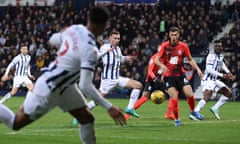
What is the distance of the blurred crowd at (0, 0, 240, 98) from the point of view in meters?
32.2

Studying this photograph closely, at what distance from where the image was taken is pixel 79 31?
27.9ft

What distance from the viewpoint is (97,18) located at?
332 inches

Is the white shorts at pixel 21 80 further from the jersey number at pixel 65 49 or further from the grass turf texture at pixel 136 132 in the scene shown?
the jersey number at pixel 65 49

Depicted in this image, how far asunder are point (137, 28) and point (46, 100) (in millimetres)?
26375

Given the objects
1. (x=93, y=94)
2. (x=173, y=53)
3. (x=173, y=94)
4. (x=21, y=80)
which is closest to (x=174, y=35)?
(x=173, y=53)

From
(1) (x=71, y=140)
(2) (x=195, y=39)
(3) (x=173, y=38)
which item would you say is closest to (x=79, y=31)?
(1) (x=71, y=140)

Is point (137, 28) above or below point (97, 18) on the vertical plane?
below

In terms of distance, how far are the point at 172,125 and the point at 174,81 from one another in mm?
1145

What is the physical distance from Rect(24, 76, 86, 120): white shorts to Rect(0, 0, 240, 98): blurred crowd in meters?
21.8

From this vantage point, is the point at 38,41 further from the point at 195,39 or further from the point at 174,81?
the point at 174,81

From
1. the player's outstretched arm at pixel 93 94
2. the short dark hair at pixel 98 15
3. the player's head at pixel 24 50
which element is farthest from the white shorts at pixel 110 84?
the player's outstretched arm at pixel 93 94

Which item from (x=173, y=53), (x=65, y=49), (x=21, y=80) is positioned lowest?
(x=21, y=80)

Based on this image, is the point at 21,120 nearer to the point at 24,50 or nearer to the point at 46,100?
the point at 46,100

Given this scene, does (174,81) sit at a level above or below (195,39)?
above
